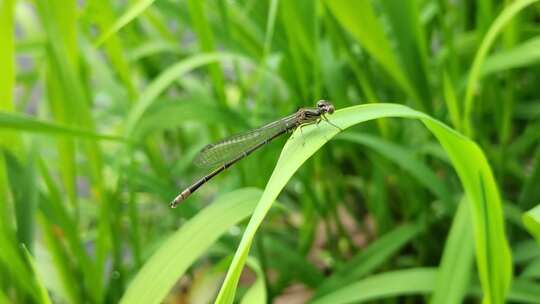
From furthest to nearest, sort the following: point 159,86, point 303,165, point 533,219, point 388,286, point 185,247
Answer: point 303,165, point 159,86, point 388,286, point 185,247, point 533,219

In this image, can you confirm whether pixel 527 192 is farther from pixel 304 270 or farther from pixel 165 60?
pixel 165 60

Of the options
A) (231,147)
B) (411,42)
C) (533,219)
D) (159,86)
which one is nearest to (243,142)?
(231,147)

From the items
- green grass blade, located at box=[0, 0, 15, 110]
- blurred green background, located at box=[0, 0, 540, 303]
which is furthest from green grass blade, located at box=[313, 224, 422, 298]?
green grass blade, located at box=[0, 0, 15, 110]

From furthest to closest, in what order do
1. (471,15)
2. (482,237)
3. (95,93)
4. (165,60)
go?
(95,93) < (165,60) < (471,15) < (482,237)

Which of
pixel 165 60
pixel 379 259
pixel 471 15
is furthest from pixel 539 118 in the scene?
pixel 165 60

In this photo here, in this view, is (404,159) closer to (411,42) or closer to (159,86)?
(411,42)

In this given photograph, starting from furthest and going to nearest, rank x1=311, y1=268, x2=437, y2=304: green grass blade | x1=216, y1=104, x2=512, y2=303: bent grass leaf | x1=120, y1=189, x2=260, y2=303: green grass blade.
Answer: x1=311, y1=268, x2=437, y2=304: green grass blade, x1=120, y1=189, x2=260, y2=303: green grass blade, x1=216, y1=104, x2=512, y2=303: bent grass leaf

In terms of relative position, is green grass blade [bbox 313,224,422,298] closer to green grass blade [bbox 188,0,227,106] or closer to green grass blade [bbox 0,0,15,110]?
green grass blade [bbox 188,0,227,106]

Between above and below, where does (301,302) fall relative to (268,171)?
below
